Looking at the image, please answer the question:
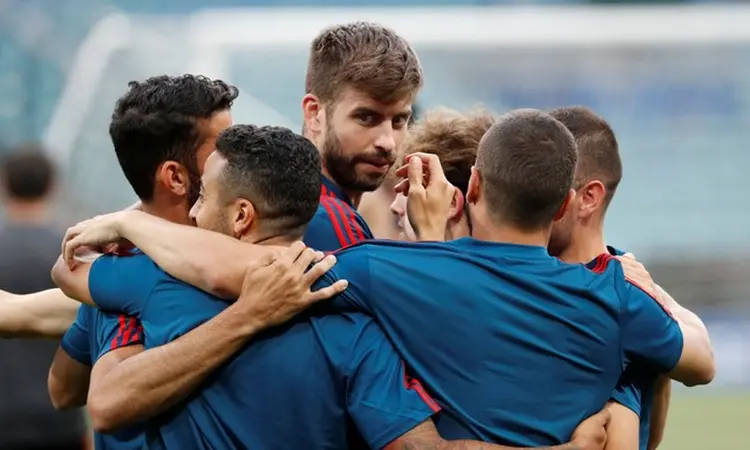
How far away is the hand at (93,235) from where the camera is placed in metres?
2.68

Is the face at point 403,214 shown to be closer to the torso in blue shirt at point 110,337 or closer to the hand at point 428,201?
the hand at point 428,201

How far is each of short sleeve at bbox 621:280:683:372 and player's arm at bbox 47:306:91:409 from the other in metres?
1.30

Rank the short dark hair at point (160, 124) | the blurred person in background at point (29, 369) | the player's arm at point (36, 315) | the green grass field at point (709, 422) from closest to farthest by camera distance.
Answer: the short dark hair at point (160, 124) → the player's arm at point (36, 315) → the blurred person in background at point (29, 369) → the green grass field at point (709, 422)

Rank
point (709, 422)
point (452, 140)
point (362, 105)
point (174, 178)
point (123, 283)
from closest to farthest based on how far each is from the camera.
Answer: point (123, 283) < point (174, 178) < point (362, 105) < point (452, 140) < point (709, 422)

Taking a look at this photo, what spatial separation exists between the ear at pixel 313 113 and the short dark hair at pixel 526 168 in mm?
657

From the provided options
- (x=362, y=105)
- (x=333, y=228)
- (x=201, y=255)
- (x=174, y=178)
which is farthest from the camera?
(x=362, y=105)

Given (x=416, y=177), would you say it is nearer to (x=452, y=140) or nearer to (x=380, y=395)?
(x=452, y=140)

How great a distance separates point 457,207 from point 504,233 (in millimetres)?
415

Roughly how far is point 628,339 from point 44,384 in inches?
135

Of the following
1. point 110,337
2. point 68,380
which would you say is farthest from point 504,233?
point 68,380

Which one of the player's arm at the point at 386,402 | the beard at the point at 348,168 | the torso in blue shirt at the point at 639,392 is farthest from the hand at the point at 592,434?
the beard at the point at 348,168

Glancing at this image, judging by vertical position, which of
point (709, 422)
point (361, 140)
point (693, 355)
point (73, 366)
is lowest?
point (709, 422)

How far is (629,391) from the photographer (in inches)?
105

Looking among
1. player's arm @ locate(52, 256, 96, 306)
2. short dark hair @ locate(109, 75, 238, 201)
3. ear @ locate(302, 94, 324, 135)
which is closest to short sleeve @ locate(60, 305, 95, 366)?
player's arm @ locate(52, 256, 96, 306)
